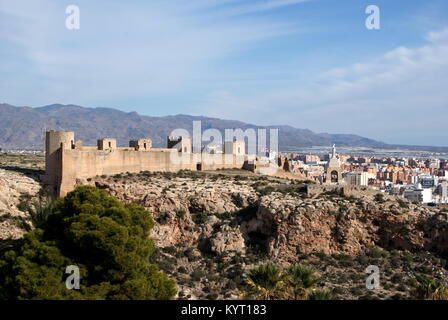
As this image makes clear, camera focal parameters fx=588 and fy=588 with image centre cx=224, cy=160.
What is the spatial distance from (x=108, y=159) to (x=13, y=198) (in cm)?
508

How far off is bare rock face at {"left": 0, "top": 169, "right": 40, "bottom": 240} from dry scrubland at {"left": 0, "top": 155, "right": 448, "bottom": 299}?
47 mm

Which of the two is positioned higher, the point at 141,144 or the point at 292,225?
the point at 141,144

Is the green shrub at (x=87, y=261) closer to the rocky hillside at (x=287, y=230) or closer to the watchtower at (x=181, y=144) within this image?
the rocky hillside at (x=287, y=230)

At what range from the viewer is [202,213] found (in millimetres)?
29531

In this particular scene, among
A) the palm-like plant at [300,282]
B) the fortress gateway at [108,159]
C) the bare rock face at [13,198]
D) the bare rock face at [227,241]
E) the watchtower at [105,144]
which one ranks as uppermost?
the watchtower at [105,144]

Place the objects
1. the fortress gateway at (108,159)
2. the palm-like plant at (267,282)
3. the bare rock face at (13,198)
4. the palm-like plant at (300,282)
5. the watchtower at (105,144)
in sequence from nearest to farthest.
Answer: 1. the palm-like plant at (267,282)
2. the palm-like plant at (300,282)
3. the bare rock face at (13,198)
4. the fortress gateway at (108,159)
5. the watchtower at (105,144)

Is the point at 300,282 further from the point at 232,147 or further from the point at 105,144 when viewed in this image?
the point at 232,147

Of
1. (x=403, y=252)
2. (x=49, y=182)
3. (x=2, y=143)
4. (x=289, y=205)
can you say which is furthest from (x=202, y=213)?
(x=2, y=143)

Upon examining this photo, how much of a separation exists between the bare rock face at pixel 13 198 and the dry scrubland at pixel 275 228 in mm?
47

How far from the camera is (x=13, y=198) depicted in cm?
2700

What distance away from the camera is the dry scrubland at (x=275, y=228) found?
2647 centimetres

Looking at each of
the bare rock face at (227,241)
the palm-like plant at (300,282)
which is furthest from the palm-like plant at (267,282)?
the bare rock face at (227,241)

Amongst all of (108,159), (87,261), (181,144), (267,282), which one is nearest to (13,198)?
(108,159)
